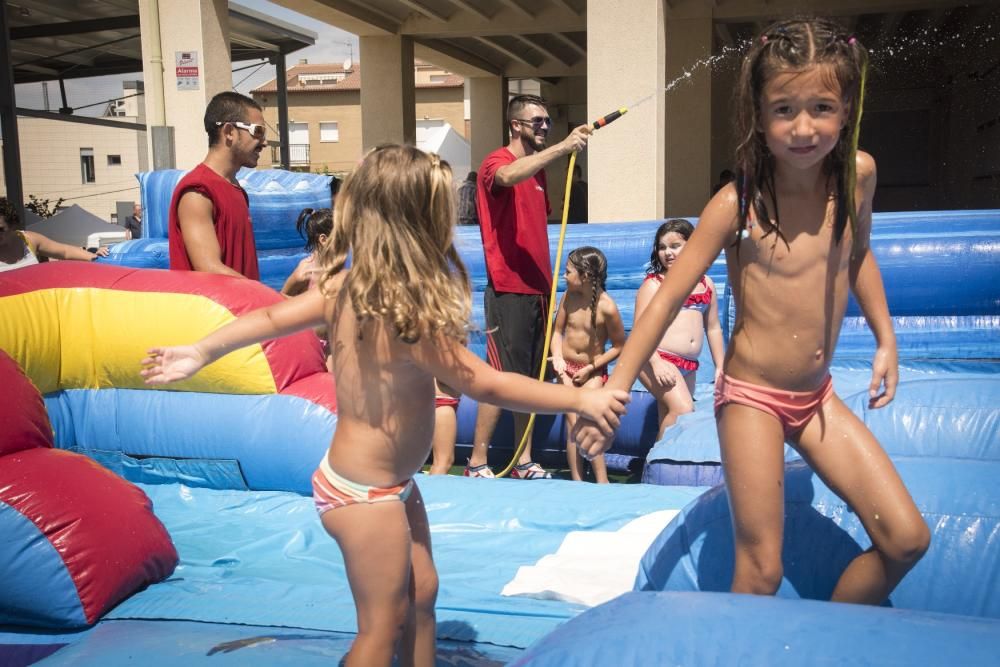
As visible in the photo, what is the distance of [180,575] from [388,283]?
6.29 feet

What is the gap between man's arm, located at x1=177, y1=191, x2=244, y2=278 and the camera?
4148 mm

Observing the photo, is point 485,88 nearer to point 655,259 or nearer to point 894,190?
point 894,190

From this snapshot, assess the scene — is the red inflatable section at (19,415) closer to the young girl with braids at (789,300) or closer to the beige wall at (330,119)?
the young girl with braids at (789,300)

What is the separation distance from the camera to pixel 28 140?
Answer: 39.6 metres

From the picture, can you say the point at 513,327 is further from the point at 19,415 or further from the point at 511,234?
the point at 19,415

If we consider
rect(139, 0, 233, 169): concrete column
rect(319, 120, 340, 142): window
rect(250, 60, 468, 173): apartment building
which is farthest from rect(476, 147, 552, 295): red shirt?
rect(319, 120, 340, 142): window

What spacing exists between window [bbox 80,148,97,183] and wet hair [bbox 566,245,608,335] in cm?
4062

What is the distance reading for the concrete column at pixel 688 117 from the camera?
11773 mm

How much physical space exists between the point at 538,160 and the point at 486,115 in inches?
585

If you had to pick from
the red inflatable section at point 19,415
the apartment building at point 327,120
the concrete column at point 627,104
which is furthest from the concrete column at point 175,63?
the apartment building at point 327,120

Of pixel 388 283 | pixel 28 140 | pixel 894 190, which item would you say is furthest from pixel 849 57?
pixel 28 140

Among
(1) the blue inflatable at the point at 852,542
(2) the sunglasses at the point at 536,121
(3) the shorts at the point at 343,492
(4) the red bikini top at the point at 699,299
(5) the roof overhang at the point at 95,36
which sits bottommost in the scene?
(1) the blue inflatable at the point at 852,542

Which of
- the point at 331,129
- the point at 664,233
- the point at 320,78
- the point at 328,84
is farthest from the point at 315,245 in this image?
the point at 320,78

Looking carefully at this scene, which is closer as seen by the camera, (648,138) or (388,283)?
(388,283)
